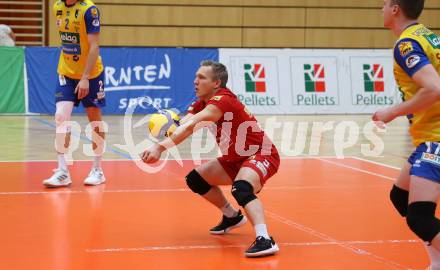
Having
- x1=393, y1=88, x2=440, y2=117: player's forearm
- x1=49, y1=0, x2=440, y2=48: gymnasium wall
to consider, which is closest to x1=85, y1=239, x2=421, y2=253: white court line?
x1=393, y1=88, x2=440, y2=117: player's forearm

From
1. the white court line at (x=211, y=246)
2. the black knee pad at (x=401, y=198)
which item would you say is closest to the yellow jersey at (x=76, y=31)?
the white court line at (x=211, y=246)

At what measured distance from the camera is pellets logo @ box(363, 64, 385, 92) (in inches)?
714

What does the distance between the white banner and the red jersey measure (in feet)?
37.0

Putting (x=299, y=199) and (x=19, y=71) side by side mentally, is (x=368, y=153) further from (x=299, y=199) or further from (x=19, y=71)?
(x=19, y=71)

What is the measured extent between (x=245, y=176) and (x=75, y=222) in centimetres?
175

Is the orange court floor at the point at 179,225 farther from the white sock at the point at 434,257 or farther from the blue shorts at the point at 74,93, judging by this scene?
the blue shorts at the point at 74,93

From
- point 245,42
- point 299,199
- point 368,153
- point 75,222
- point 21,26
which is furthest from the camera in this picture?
point 245,42

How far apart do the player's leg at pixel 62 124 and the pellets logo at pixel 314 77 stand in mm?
10297

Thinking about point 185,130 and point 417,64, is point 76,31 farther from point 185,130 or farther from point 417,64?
point 417,64

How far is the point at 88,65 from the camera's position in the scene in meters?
7.91

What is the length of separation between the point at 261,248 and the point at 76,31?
3.97 metres

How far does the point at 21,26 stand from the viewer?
19406 mm

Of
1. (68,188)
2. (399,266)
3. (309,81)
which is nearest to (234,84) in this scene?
(309,81)

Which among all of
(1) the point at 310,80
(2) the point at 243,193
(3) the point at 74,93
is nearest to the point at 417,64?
(2) the point at 243,193
